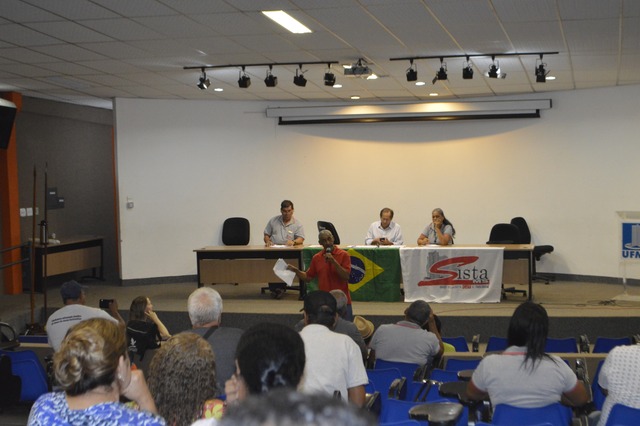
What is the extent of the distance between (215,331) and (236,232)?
8.78m

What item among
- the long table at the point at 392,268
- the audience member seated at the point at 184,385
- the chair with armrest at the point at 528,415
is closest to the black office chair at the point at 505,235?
the long table at the point at 392,268

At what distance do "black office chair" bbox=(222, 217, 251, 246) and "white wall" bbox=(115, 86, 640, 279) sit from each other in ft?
2.23

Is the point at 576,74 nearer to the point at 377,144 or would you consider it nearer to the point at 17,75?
the point at 377,144

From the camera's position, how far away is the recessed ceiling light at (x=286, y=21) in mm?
7090

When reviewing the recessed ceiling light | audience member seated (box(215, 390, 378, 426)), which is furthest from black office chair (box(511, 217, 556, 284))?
audience member seated (box(215, 390, 378, 426))

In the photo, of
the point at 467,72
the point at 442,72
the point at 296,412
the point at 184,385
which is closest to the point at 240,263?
the point at 442,72

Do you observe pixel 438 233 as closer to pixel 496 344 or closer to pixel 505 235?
pixel 505 235

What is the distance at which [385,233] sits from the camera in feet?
37.0

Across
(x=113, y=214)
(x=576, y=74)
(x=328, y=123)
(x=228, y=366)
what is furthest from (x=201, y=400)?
(x=113, y=214)

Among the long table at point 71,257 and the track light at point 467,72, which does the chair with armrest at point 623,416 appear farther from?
the long table at point 71,257

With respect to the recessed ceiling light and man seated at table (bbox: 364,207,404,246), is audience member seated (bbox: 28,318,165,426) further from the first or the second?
man seated at table (bbox: 364,207,404,246)

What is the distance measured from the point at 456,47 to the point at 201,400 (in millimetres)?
6851

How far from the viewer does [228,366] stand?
411 cm

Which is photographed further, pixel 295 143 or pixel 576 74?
pixel 295 143
